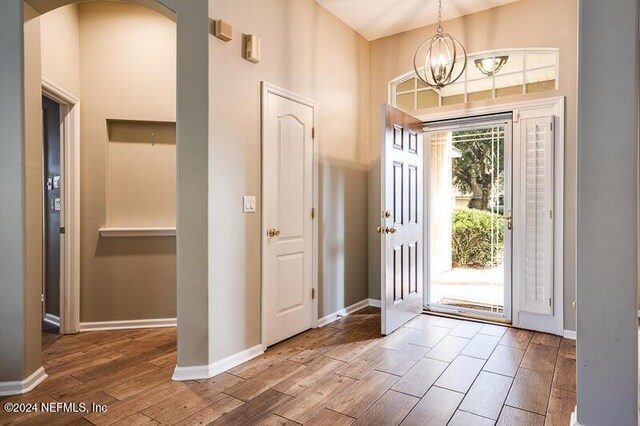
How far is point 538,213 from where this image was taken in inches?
139

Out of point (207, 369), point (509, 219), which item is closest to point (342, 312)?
point (207, 369)

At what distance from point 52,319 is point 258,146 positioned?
2715 millimetres

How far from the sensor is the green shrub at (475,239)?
471cm

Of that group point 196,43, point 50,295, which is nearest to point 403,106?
point 196,43

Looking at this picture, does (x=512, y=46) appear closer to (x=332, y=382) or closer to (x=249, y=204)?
(x=249, y=204)

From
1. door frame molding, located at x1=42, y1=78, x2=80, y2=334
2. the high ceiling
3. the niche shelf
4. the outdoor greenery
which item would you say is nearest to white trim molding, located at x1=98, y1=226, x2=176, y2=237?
the niche shelf

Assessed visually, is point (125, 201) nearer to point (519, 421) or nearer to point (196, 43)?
point (196, 43)

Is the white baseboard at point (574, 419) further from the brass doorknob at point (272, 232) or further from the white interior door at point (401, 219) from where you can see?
the brass doorknob at point (272, 232)

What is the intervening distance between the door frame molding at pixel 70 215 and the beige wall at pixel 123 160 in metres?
0.06

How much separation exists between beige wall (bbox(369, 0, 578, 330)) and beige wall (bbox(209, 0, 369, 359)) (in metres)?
0.13

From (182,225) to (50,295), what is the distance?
2.21m

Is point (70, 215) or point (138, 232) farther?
point (138, 232)

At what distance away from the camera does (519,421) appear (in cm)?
206

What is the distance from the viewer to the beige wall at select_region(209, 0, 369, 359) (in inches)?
106
